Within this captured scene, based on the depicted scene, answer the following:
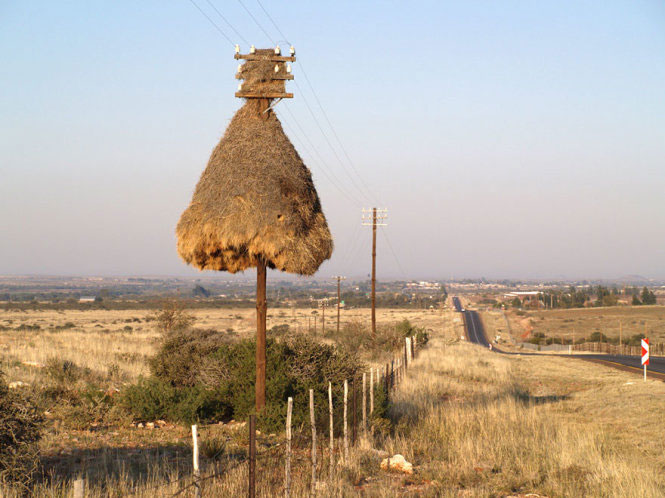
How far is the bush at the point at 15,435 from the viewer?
6500 millimetres

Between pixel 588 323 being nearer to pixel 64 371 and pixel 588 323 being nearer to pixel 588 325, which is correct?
pixel 588 325

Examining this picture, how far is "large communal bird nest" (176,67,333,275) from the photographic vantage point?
9.51m

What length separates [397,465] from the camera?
381 inches

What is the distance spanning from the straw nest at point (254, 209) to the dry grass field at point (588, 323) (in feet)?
196

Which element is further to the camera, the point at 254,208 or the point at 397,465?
the point at 397,465

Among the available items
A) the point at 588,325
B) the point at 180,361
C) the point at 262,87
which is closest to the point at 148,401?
the point at 180,361

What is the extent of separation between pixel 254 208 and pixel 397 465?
4760mm

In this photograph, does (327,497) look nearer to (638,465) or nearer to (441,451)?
(441,451)

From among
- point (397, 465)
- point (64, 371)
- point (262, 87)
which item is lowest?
point (397, 465)

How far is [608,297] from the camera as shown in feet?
426

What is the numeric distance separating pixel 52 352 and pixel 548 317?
89.5 m

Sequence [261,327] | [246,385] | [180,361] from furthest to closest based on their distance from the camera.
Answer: [180,361] < [246,385] < [261,327]

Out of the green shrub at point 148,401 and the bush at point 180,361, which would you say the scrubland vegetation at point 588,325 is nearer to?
the bush at point 180,361

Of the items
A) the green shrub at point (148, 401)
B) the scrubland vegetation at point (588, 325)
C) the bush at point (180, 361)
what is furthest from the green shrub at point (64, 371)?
the scrubland vegetation at point (588, 325)
